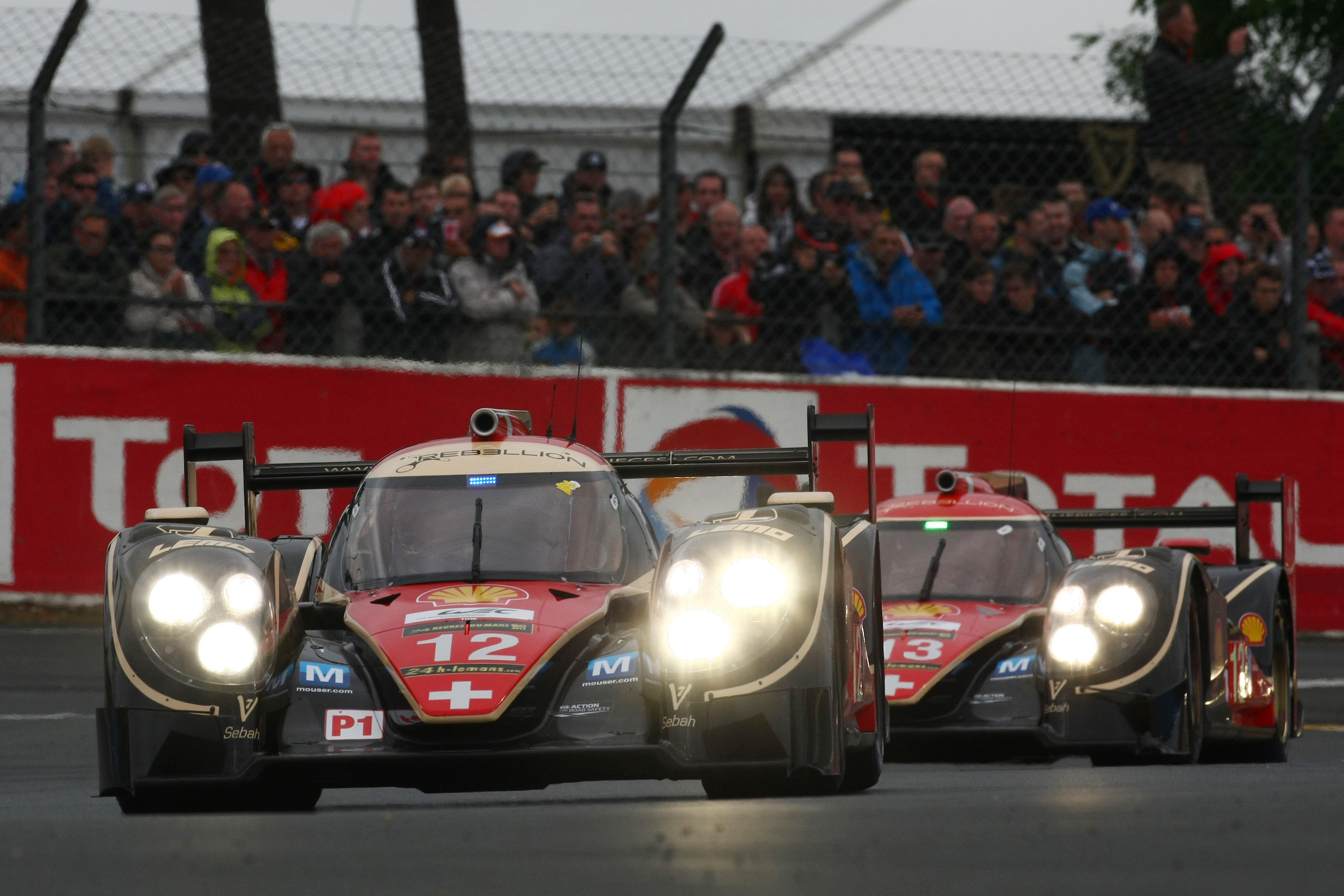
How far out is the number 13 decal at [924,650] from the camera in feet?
23.4

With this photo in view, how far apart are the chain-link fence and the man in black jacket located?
2cm

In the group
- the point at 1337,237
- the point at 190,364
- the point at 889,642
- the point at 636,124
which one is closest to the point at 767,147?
the point at 636,124

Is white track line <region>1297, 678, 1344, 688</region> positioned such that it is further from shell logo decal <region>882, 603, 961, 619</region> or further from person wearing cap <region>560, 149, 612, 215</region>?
person wearing cap <region>560, 149, 612, 215</region>

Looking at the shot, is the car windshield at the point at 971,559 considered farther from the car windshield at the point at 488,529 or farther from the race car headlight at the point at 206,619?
the race car headlight at the point at 206,619

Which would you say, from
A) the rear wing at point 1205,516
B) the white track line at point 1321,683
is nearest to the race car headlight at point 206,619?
the rear wing at point 1205,516

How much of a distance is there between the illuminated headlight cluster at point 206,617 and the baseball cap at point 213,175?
Answer: 241 inches

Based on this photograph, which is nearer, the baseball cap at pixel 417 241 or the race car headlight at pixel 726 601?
the race car headlight at pixel 726 601

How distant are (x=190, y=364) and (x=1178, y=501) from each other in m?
5.21

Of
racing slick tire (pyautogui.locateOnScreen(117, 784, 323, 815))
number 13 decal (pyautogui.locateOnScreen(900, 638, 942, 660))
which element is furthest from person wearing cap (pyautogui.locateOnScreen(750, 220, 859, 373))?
racing slick tire (pyautogui.locateOnScreen(117, 784, 323, 815))

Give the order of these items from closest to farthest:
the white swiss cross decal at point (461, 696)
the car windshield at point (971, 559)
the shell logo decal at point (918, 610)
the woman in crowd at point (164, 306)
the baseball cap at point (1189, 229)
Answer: the white swiss cross decal at point (461, 696), the shell logo decal at point (918, 610), the car windshield at point (971, 559), the woman in crowd at point (164, 306), the baseball cap at point (1189, 229)

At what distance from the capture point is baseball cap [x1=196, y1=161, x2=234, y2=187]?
35.3 feet

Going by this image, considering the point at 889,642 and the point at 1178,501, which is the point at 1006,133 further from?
the point at 889,642

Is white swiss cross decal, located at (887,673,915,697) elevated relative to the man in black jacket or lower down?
lower down

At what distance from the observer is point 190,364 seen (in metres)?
10.6
